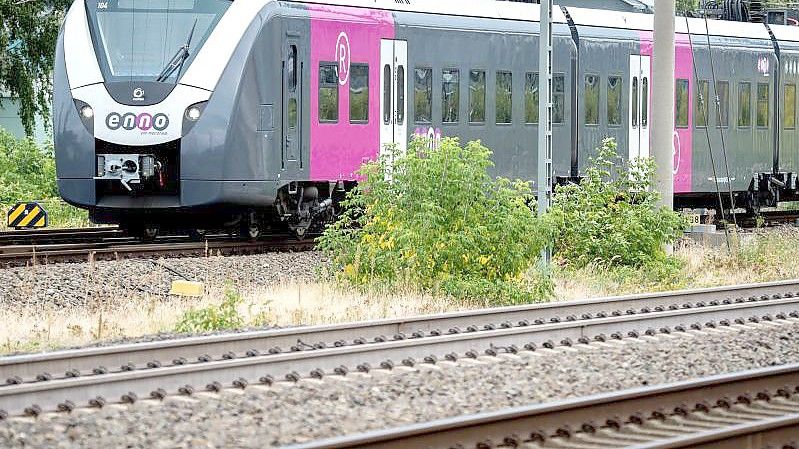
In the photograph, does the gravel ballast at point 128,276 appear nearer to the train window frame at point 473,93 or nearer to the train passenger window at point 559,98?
the train window frame at point 473,93

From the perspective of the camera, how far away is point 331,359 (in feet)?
32.6

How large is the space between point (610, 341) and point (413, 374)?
7.66ft

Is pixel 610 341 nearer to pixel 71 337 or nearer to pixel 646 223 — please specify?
pixel 71 337

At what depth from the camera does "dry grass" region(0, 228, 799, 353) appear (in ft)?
38.6

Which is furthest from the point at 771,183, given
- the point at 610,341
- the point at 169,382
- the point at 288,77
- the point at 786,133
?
the point at 169,382

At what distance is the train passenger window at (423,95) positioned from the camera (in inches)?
800

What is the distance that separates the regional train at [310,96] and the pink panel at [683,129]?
37mm

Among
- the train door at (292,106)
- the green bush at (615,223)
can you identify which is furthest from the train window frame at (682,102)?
the train door at (292,106)

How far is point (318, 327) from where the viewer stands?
36.5 feet

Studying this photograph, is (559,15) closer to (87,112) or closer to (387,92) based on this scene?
(387,92)

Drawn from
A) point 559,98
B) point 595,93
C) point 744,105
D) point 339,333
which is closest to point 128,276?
point 339,333

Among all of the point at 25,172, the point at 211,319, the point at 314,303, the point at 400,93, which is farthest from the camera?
the point at 25,172

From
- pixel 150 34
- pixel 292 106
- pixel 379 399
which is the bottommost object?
pixel 379 399

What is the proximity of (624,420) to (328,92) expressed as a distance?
37.6 ft
